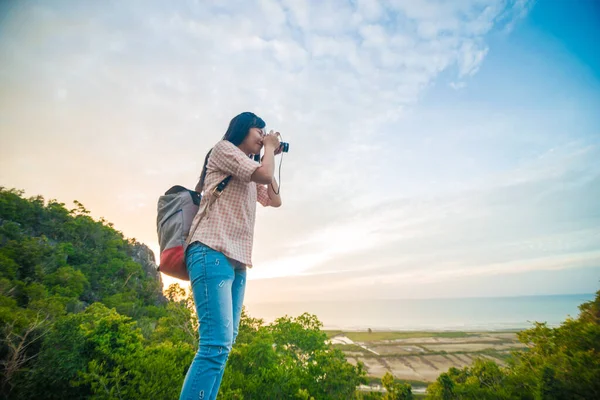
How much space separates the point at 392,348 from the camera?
24969 mm

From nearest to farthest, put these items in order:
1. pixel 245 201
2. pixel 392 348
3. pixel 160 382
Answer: pixel 245 201 < pixel 160 382 < pixel 392 348

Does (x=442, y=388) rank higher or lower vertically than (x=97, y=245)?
lower

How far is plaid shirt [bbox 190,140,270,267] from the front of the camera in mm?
1508

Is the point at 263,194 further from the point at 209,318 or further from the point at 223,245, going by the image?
the point at 209,318

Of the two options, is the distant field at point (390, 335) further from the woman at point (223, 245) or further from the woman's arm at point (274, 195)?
the woman at point (223, 245)

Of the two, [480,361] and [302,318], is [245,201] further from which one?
[302,318]

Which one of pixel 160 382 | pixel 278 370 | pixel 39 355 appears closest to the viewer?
pixel 278 370

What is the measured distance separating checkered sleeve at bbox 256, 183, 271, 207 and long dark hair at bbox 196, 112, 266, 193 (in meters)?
0.50

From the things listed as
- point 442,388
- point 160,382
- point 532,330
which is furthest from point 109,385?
point 532,330

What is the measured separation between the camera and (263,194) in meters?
2.29

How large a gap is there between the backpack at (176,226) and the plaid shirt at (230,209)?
0.06 m

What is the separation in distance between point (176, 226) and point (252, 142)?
81 cm

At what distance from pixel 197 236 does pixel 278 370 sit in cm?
242

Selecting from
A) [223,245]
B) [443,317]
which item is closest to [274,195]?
[223,245]
